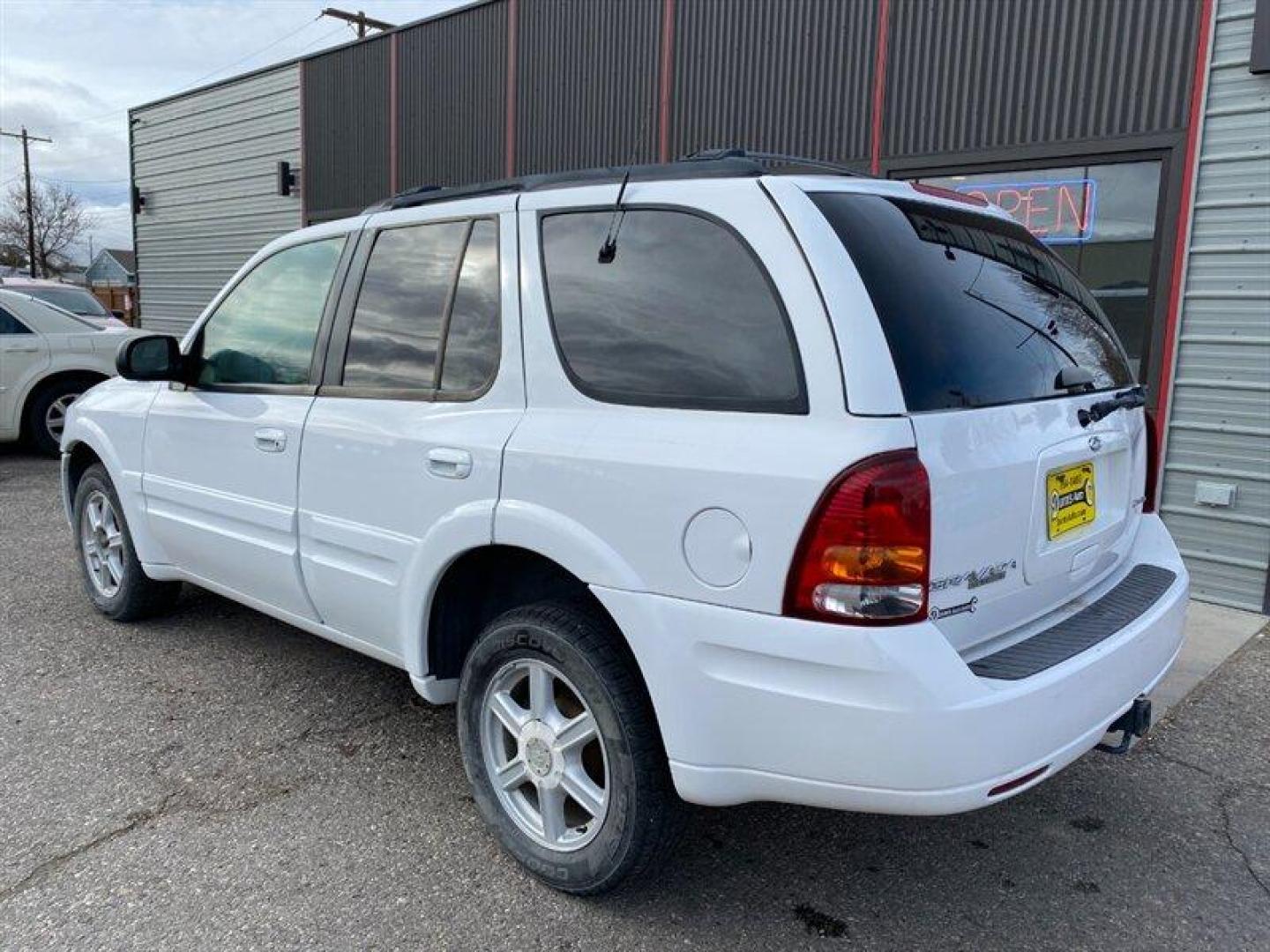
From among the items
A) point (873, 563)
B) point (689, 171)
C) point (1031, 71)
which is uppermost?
point (1031, 71)

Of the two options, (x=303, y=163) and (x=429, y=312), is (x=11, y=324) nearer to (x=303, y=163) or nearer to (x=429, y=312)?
(x=303, y=163)

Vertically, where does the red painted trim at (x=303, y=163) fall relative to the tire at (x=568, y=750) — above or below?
above

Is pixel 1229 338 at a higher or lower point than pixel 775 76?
lower

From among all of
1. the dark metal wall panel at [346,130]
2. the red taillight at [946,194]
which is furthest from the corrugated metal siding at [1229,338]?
the dark metal wall panel at [346,130]

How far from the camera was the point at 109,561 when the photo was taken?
183 inches

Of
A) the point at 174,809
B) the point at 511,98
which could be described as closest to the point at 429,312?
the point at 174,809

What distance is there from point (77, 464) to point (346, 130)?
28.6 ft

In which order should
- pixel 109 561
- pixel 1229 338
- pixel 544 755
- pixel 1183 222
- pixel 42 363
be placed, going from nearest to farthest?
pixel 544 755, pixel 109 561, pixel 1229 338, pixel 1183 222, pixel 42 363

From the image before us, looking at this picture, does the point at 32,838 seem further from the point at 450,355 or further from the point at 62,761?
the point at 450,355

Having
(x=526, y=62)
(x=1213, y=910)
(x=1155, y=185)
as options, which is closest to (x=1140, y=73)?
(x=1155, y=185)

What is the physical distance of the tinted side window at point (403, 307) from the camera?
2.95 metres

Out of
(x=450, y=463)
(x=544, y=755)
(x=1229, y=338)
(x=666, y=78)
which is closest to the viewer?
(x=544, y=755)

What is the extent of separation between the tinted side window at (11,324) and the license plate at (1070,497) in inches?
384

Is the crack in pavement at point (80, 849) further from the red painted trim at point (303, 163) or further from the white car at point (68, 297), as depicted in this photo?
the red painted trim at point (303, 163)
